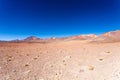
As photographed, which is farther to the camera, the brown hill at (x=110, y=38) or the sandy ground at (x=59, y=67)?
the brown hill at (x=110, y=38)

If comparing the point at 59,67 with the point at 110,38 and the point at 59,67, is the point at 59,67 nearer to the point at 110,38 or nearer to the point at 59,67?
the point at 59,67

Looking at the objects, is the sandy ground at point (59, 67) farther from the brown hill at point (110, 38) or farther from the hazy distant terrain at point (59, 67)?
the brown hill at point (110, 38)

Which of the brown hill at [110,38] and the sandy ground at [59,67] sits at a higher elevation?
the brown hill at [110,38]

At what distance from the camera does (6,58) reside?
13.0 metres

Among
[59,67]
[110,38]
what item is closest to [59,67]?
[59,67]

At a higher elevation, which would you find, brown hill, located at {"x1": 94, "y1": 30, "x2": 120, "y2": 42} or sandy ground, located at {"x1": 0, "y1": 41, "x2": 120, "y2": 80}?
brown hill, located at {"x1": 94, "y1": 30, "x2": 120, "y2": 42}

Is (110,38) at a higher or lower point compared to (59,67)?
higher

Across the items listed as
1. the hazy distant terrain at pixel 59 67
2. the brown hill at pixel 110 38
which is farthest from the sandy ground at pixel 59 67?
the brown hill at pixel 110 38

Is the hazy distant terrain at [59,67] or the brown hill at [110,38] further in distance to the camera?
the brown hill at [110,38]

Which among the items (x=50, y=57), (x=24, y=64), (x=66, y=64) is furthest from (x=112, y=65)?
(x=24, y=64)

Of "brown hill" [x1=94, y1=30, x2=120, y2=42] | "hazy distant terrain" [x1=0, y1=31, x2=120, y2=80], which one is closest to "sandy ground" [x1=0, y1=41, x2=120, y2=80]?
"hazy distant terrain" [x1=0, y1=31, x2=120, y2=80]

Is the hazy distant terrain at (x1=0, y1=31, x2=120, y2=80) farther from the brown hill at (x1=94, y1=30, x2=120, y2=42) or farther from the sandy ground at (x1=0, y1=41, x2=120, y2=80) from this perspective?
the brown hill at (x1=94, y1=30, x2=120, y2=42)

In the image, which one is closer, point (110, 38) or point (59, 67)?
point (59, 67)

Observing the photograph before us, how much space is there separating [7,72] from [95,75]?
17.5 ft
